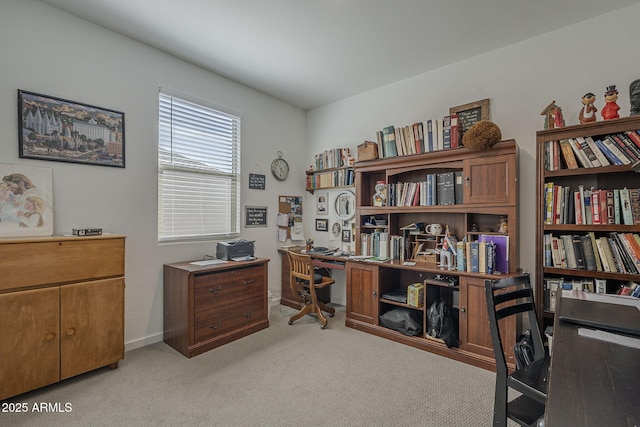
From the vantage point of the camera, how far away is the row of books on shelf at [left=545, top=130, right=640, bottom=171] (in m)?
2.01

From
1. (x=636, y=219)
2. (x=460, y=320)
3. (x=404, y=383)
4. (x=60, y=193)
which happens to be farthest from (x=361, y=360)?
(x=60, y=193)

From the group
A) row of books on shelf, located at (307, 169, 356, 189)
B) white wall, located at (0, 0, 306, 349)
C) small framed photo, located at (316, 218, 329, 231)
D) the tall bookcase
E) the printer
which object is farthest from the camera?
small framed photo, located at (316, 218, 329, 231)

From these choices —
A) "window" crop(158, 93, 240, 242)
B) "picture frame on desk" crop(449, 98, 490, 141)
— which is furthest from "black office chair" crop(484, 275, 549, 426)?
"window" crop(158, 93, 240, 242)

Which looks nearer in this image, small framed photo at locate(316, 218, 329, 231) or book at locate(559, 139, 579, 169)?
book at locate(559, 139, 579, 169)

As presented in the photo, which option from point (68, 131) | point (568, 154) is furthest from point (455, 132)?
point (68, 131)

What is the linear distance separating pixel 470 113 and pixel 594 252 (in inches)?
64.6

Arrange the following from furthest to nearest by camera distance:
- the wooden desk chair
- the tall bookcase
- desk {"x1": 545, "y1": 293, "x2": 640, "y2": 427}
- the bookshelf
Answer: the wooden desk chair < the bookshelf < the tall bookcase < desk {"x1": 545, "y1": 293, "x2": 640, "y2": 427}

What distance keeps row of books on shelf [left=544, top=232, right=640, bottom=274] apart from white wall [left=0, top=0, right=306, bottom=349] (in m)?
3.32

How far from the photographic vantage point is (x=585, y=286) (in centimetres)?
220

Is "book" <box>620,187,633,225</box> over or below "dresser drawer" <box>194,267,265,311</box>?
over

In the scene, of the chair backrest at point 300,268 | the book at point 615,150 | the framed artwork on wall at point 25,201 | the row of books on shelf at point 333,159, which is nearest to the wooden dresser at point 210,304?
the chair backrest at point 300,268

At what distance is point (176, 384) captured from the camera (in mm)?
2191

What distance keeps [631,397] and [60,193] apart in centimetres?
339

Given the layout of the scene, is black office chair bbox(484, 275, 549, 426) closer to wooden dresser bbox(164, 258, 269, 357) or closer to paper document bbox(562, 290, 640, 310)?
paper document bbox(562, 290, 640, 310)
